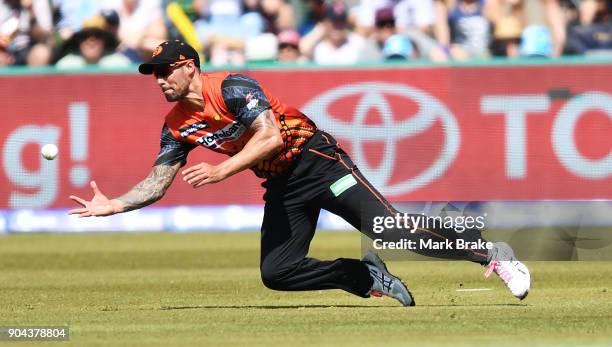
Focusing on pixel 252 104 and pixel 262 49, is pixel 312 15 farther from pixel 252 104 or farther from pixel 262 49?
pixel 252 104

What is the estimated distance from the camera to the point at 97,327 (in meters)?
8.88

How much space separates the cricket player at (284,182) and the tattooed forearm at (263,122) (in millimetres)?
10

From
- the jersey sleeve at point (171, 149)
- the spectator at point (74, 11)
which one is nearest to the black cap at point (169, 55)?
the jersey sleeve at point (171, 149)

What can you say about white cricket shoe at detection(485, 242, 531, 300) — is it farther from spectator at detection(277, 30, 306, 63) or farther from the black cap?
spectator at detection(277, 30, 306, 63)

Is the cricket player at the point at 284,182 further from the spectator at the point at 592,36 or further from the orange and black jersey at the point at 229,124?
the spectator at the point at 592,36

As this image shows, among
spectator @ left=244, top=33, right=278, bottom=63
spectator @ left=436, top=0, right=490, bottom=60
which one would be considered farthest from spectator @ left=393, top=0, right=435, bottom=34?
spectator @ left=244, top=33, right=278, bottom=63

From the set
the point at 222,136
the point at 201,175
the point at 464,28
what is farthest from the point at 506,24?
the point at 201,175

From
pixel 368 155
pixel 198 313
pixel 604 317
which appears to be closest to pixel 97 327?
pixel 198 313

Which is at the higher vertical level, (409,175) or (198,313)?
(198,313)

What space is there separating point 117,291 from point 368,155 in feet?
18.6

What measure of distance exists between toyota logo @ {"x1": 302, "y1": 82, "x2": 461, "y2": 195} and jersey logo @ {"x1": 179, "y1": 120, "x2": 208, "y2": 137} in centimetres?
689

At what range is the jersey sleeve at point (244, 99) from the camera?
9.23 meters

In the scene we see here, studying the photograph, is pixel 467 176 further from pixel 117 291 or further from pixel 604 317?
pixel 604 317

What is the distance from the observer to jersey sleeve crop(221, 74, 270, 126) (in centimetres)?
923
